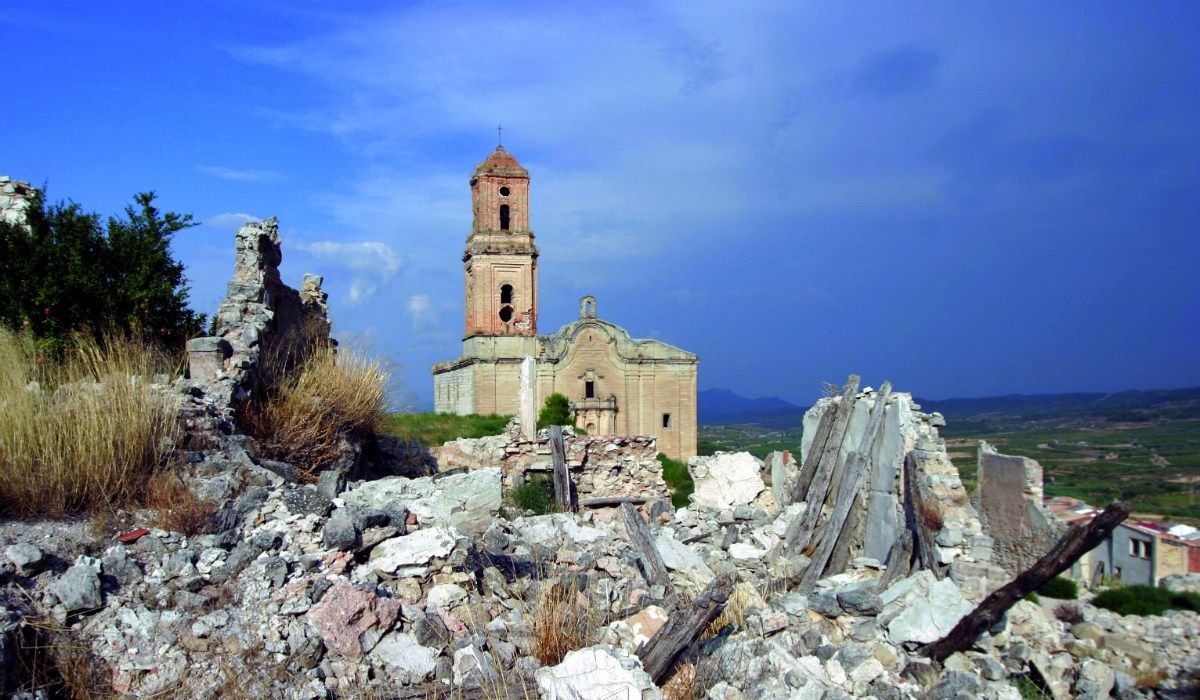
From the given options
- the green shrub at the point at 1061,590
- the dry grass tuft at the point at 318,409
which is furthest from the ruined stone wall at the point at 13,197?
the green shrub at the point at 1061,590

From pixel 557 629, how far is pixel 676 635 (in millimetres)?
737

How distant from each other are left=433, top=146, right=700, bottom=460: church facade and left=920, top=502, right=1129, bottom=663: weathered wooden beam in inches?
1023

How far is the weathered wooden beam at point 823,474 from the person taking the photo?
1034 cm

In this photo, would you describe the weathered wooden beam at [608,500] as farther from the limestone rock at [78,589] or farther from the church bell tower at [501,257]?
the church bell tower at [501,257]

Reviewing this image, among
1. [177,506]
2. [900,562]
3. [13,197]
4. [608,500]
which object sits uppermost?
[13,197]

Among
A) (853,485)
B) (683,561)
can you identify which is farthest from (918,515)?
(683,561)

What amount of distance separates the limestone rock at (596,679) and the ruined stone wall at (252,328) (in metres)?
4.34

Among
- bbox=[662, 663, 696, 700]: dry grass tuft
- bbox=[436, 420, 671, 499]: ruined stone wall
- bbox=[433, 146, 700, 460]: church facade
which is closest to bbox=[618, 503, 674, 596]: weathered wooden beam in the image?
bbox=[662, 663, 696, 700]: dry grass tuft

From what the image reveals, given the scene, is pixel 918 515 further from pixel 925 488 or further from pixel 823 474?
pixel 823 474

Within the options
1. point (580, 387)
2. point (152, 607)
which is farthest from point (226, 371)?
point (580, 387)

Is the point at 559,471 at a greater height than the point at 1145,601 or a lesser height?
greater

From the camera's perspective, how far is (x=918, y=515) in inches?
326

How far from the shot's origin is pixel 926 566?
798 centimetres

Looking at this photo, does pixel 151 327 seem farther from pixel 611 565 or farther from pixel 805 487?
pixel 805 487
